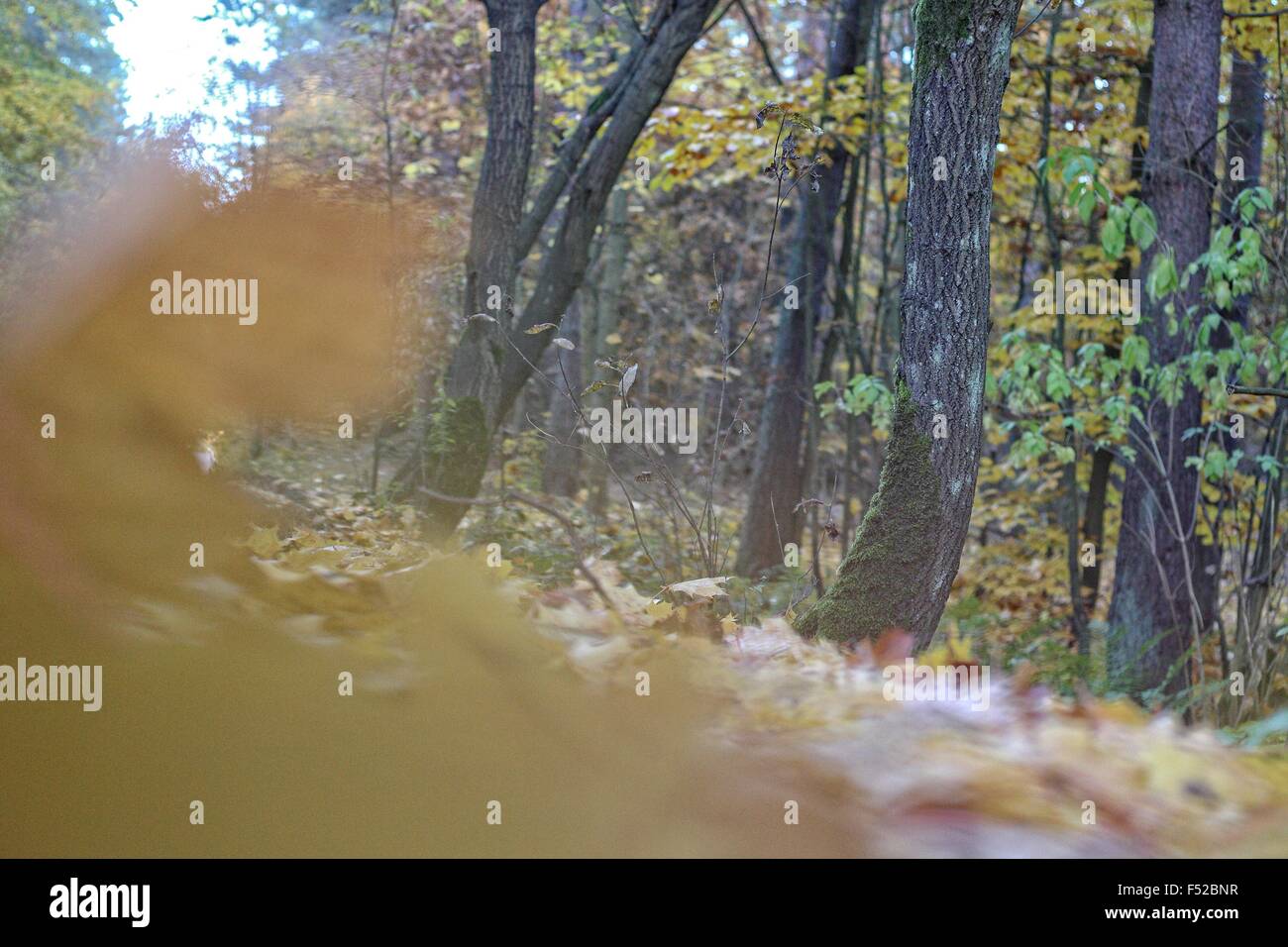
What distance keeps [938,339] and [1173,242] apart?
424 cm

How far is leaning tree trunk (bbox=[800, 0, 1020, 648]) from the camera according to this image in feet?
13.1

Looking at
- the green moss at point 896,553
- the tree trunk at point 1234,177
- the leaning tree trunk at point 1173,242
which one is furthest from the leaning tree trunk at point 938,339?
the leaning tree trunk at point 1173,242

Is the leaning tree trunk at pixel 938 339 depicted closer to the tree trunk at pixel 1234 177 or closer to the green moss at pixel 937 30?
the green moss at pixel 937 30

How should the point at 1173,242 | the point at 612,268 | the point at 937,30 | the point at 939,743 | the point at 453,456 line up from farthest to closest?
the point at 612,268, the point at 1173,242, the point at 453,456, the point at 937,30, the point at 939,743

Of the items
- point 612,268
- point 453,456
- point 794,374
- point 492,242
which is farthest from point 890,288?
point 453,456

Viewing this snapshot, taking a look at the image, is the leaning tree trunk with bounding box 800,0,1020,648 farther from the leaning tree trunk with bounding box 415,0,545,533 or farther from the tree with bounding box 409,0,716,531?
the leaning tree trunk with bounding box 415,0,545,533

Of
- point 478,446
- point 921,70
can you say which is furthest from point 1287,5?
point 478,446

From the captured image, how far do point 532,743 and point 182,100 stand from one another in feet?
20.7

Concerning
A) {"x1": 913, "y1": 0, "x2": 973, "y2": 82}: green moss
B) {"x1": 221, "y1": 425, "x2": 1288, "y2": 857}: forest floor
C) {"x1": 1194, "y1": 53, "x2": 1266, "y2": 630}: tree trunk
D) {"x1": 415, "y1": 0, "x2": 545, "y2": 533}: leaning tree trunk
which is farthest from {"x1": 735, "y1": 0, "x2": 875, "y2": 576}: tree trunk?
{"x1": 221, "y1": 425, "x2": 1288, "y2": 857}: forest floor

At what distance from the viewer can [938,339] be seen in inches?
159

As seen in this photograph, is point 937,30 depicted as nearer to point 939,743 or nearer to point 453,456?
point 939,743

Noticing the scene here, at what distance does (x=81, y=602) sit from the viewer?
224 centimetres

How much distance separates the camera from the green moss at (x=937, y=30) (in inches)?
156
